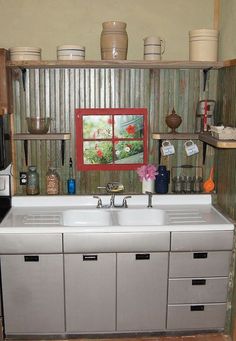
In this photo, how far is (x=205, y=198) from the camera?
3410 millimetres

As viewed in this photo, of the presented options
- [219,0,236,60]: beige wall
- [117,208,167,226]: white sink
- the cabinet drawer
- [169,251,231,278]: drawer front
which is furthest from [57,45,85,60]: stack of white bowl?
the cabinet drawer

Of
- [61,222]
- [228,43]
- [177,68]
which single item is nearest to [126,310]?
[61,222]

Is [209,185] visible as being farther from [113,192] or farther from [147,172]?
[113,192]

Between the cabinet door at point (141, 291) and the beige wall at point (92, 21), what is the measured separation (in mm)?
1612

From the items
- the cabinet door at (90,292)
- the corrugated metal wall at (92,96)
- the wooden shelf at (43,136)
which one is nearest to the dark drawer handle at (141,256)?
the cabinet door at (90,292)

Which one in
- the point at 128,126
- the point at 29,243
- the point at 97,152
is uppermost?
the point at 128,126

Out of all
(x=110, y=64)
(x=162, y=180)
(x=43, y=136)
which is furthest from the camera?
(x=162, y=180)

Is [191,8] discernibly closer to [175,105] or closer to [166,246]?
[175,105]

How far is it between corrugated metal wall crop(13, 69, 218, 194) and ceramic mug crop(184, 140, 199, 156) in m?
0.06

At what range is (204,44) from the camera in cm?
304

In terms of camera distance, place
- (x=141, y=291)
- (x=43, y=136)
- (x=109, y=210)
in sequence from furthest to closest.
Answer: (x=109, y=210)
(x=43, y=136)
(x=141, y=291)

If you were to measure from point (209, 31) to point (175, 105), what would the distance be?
24.6 inches

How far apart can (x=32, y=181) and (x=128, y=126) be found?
35.7 inches

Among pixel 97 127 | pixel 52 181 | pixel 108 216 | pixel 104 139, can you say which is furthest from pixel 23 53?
pixel 108 216
